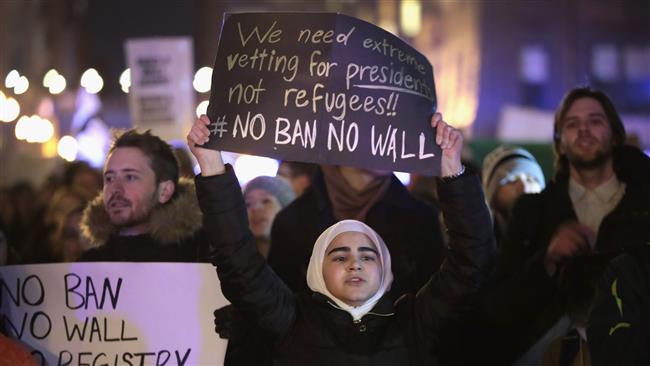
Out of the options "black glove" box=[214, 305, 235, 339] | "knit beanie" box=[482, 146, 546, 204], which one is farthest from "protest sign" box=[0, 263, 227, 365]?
"knit beanie" box=[482, 146, 546, 204]

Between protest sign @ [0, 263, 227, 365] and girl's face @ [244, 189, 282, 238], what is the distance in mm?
1513

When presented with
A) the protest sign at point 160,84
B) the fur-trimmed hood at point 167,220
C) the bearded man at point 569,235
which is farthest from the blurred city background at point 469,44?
the bearded man at point 569,235

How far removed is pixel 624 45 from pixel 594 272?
3365 centimetres

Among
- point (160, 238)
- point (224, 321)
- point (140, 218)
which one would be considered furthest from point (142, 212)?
point (224, 321)

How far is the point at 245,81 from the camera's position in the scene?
4754 mm

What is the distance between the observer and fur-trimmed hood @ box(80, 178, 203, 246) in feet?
17.7

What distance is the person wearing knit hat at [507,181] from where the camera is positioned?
718cm

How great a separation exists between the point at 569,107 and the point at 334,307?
7.15 ft

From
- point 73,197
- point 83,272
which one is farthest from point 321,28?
point 73,197

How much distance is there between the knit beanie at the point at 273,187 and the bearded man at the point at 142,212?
4.20ft

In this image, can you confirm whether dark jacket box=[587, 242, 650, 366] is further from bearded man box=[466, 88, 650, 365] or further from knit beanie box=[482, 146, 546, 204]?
knit beanie box=[482, 146, 546, 204]

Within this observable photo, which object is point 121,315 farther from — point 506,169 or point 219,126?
point 506,169

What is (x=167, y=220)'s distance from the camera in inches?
213

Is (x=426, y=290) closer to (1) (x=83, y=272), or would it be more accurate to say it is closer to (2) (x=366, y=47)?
(2) (x=366, y=47)
